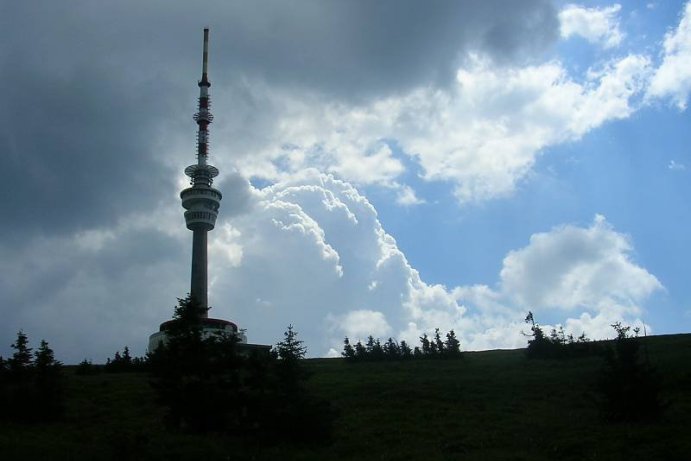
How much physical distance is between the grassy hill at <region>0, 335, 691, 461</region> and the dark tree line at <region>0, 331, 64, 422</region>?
168cm

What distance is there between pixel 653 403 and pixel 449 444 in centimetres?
1289

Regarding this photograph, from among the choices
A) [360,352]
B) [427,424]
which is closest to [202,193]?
[360,352]

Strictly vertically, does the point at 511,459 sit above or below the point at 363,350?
below

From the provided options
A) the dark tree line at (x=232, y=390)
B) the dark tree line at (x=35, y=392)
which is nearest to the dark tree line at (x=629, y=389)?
the dark tree line at (x=232, y=390)

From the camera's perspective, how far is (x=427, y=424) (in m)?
43.2

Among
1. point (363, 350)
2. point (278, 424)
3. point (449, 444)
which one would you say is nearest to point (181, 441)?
point (278, 424)

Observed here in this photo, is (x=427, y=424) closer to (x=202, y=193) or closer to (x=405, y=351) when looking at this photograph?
(x=405, y=351)

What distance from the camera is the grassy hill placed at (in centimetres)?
3353

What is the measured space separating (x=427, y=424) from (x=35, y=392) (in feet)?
88.1

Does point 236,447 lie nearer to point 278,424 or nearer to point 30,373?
point 278,424

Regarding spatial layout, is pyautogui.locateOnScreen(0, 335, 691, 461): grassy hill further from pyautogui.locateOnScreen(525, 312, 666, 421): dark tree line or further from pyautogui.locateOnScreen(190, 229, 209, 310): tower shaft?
pyautogui.locateOnScreen(190, 229, 209, 310): tower shaft

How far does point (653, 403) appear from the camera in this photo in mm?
40156

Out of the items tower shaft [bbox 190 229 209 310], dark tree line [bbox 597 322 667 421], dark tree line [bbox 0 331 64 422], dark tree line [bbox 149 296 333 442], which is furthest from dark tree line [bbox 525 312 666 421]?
tower shaft [bbox 190 229 209 310]

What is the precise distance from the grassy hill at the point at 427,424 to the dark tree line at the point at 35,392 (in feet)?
5.52
